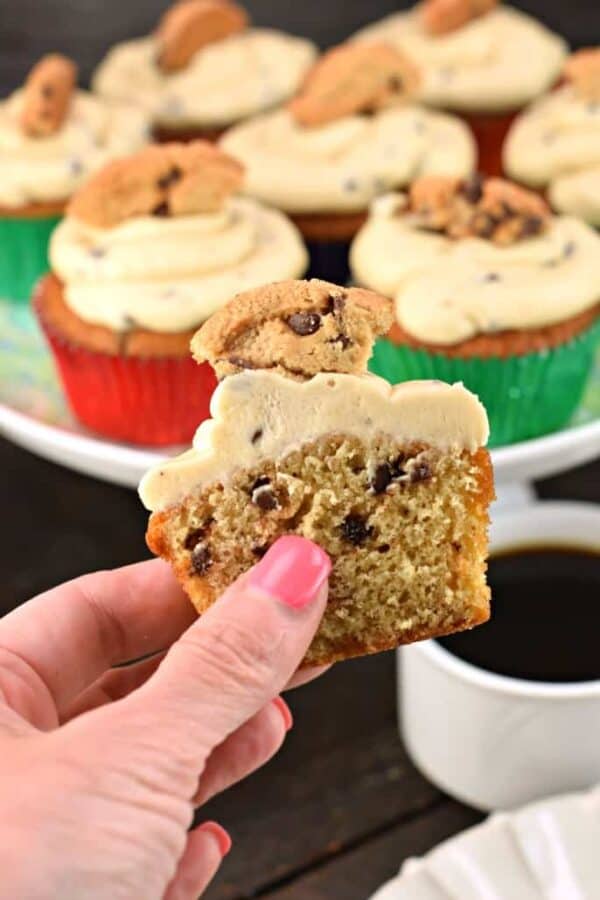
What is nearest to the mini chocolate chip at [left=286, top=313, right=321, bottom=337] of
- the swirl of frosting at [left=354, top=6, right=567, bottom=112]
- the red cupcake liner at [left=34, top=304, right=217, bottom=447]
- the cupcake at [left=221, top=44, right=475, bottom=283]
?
the red cupcake liner at [left=34, top=304, right=217, bottom=447]

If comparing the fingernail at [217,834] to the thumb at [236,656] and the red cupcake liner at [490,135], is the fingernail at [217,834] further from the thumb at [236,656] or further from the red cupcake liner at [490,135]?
the red cupcake liner at [490,135]

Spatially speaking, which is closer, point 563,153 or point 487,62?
point 563,153

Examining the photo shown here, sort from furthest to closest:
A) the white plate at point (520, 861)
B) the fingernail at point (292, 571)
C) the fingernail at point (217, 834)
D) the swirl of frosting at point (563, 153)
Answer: the swirl of frosting at point (563, 153), the white plate at point (520, 861), the fingernail at point (217, 834), the fingernail at point (292, 571)

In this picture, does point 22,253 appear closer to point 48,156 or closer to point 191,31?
point 48,156

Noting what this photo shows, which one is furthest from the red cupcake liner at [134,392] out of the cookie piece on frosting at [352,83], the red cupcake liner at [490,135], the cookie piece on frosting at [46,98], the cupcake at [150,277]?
the red cupcake liner at [490,135]

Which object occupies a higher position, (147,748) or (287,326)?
(287,326)

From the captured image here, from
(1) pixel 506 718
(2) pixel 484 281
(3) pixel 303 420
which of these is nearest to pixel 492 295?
(2) pixel 484 281

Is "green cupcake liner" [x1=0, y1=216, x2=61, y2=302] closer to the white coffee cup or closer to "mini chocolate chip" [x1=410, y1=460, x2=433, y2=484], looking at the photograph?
the white coffee cup

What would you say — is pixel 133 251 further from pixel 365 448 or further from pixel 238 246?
pixel 365 448
